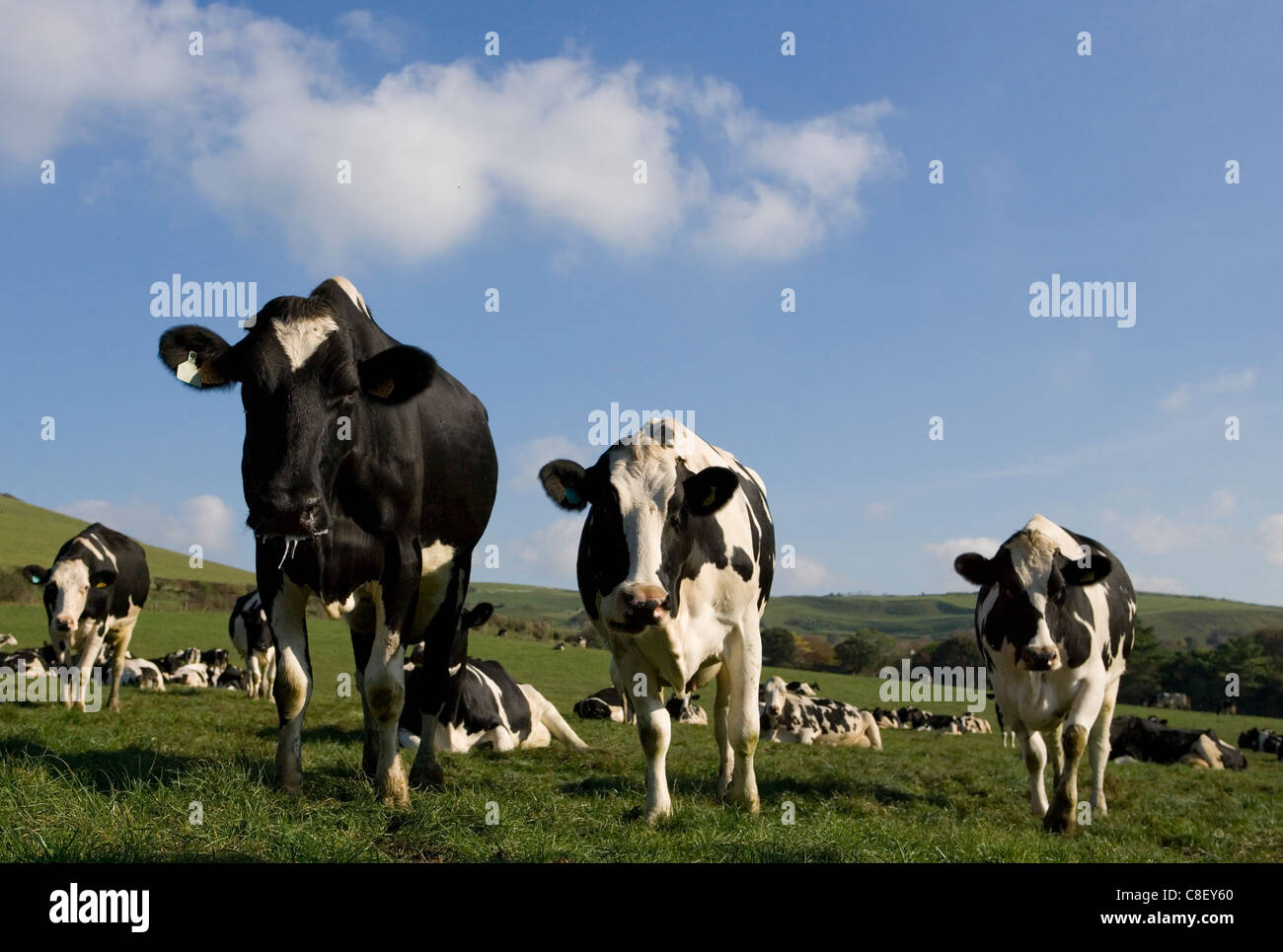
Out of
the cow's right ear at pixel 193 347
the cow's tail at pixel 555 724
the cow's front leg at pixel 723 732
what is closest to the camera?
the cow's right ear at pixel 193 347

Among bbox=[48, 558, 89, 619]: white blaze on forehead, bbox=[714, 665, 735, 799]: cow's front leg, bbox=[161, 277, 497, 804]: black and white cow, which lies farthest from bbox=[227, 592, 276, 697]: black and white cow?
bbox=[161, 277, 497, 804]: black and white cow

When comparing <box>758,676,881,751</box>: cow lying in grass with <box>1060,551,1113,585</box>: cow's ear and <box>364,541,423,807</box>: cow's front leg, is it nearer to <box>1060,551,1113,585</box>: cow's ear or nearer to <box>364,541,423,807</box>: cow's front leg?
<box>1060,551,1113,585</box>: cow's ear

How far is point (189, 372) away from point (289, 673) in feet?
6.99

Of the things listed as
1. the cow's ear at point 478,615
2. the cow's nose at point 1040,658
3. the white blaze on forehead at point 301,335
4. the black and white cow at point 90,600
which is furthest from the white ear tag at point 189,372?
the black and white cow at point 90,600

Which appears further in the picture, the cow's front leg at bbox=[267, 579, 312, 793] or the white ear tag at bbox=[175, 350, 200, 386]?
the white ear tag at bbox=[175, 350, 200, 386]

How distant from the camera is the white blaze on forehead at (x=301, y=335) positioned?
6098 millimetres

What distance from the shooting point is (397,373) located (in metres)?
6.67

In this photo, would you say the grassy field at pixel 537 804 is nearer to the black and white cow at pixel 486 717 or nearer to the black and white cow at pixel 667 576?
the black and white cow at pixel 486 717

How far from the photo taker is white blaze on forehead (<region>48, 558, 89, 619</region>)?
16.5 m

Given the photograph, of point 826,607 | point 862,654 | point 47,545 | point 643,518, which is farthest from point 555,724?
point 826,607

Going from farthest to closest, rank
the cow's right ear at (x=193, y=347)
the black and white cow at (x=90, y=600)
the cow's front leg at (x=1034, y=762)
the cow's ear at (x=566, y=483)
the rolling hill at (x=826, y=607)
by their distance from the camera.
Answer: the rolling hill at (x=826, y=607)
the black and white cow at (x=90, y=600)
the cow's front leg at (x=1034, y=762)
the cow's ear at (x=566, y=483)
the cow's right ear at (x=193, y=347)

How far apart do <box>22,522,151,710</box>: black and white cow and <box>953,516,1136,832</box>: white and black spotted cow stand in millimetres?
13595

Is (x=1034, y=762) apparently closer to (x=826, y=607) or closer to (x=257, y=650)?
(x=257, y=650)

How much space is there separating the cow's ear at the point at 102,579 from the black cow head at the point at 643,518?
12.4 metres
